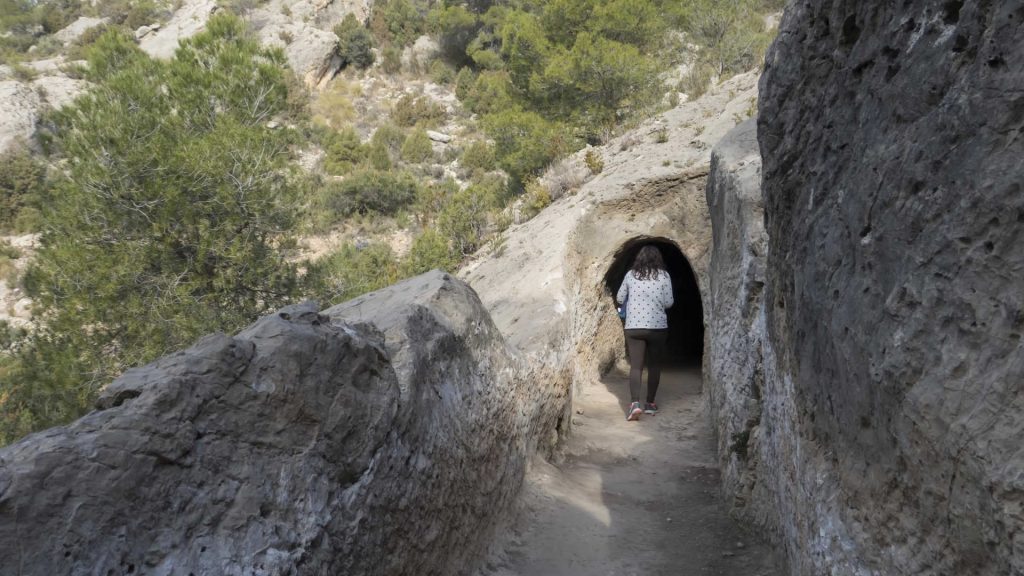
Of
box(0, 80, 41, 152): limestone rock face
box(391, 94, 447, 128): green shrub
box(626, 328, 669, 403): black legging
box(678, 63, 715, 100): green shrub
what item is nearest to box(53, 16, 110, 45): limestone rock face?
box(0, 80, 41, 152): limestone rock face

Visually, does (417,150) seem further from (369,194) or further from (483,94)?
(369,194)

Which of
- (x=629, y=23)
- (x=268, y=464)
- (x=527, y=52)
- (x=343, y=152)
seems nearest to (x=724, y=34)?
(x=629, y=23)

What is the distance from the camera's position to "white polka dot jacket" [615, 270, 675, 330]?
287 inches

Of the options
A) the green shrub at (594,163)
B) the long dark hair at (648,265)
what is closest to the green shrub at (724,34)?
the green shrub at (594,163)

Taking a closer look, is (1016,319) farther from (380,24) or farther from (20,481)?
(380,24)

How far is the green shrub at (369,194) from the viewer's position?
89.8 ft

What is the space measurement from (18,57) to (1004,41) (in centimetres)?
4664

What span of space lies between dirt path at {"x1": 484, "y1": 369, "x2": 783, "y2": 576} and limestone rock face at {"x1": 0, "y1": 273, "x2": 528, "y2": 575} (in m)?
0.80

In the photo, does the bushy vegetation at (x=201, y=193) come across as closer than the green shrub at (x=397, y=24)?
Yes

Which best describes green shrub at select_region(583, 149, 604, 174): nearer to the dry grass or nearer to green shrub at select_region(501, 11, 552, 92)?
green shrub at select_region(501, 11, 552, 92)

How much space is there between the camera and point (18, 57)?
36.6 metres

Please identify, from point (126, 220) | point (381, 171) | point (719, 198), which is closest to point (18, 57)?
point (381, 171)

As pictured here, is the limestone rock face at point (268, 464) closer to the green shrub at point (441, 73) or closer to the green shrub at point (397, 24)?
the green shrub at point (441, 73)

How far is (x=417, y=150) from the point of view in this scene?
3225 centimetres
